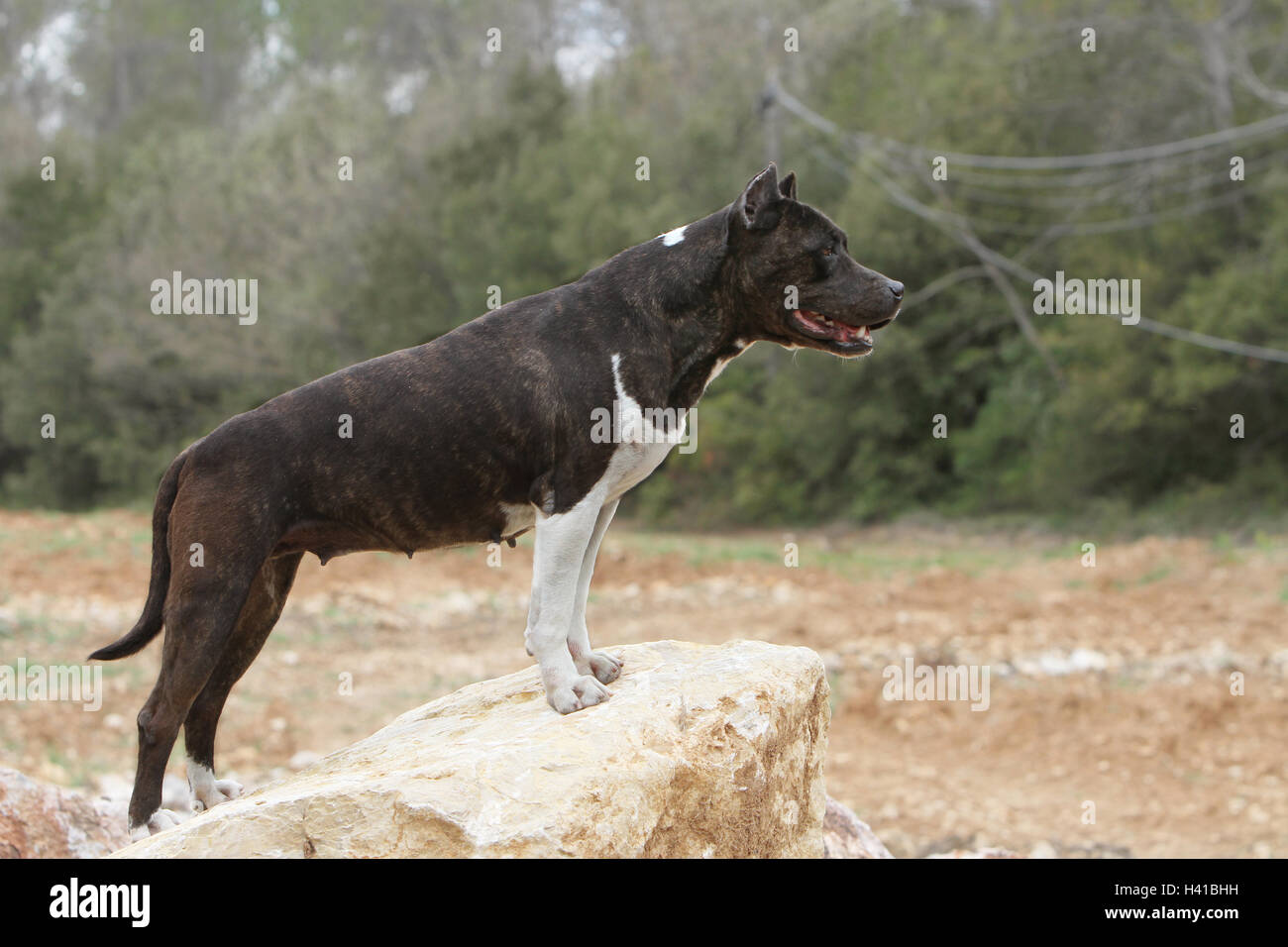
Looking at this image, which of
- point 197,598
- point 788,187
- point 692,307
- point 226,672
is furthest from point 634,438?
point 226,672

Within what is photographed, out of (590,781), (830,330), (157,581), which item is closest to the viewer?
(590,781)

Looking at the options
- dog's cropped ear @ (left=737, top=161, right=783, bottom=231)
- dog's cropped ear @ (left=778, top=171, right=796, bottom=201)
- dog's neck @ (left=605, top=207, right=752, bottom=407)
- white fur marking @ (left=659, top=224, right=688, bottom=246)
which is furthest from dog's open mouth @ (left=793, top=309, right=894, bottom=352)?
white fur marking @ (left=659, top=224, right=688, bottom=246)

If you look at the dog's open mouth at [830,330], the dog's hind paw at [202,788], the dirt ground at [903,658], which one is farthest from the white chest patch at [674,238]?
the dirt ground at [903,658]

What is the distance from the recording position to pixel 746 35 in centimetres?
3872

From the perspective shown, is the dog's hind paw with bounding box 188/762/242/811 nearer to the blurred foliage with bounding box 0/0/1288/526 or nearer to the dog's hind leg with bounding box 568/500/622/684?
the dog's hind leg with bounding box 568/500/622/684

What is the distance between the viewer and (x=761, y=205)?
219 inches

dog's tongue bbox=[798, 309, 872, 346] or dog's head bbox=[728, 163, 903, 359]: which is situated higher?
dog's head bbox=[728, 163, 903, 359]

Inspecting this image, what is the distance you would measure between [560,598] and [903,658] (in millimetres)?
10423

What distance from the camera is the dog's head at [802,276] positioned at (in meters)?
5.59

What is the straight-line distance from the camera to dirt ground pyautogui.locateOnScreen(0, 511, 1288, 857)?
11188 millimetres

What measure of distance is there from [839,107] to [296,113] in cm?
2081

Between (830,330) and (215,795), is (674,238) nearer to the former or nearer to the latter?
(830,330)

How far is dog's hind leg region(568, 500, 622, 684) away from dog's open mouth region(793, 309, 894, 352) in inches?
47.9

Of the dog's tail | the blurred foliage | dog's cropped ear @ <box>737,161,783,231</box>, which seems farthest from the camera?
the blurred foliage
